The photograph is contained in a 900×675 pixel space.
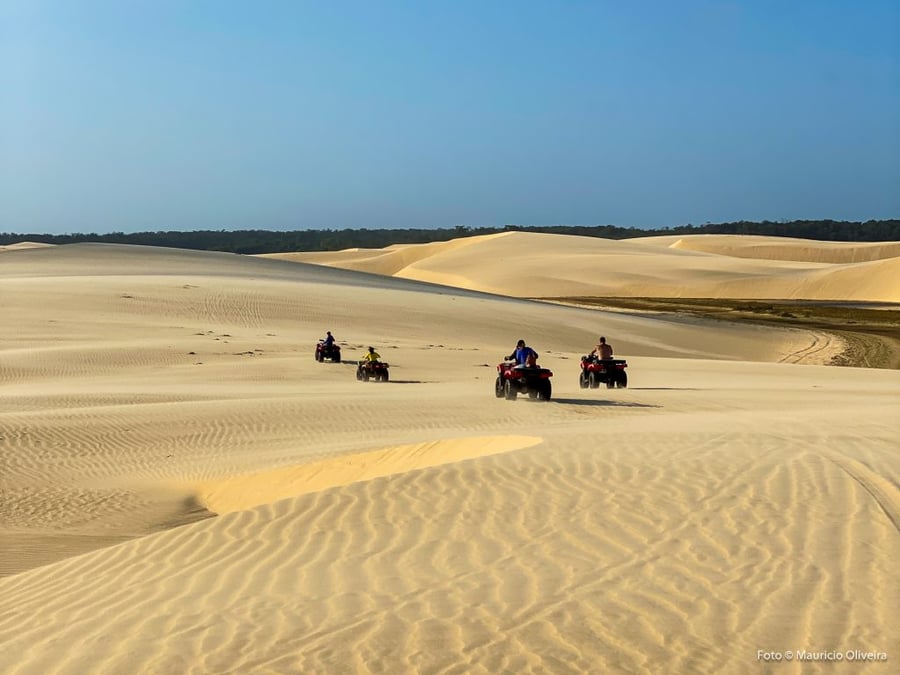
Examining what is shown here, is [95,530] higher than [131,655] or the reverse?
the reverse

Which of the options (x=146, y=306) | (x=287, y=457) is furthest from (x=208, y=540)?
(x=146, y=306)

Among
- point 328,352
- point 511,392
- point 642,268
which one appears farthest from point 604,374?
point 642,268

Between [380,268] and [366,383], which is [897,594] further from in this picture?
[380,268]

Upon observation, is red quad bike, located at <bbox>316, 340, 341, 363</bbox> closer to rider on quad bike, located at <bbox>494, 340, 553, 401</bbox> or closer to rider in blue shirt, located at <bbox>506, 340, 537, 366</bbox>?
rider on quad bike, located at <bbox>494, 340, 553, 401</bbox>

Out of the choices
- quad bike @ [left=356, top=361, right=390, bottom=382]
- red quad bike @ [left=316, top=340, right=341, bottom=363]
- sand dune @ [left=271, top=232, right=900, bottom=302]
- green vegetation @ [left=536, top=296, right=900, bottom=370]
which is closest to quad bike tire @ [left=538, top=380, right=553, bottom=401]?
quad bike @ [left=356, top=361, right=390, bottom=382]

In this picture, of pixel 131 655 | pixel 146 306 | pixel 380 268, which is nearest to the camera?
pixel 131 655

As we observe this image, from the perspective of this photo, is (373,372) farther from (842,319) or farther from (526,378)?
(842,319)

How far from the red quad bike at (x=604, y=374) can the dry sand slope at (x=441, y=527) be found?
341mm

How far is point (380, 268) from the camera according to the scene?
14862cm

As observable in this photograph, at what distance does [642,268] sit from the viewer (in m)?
110

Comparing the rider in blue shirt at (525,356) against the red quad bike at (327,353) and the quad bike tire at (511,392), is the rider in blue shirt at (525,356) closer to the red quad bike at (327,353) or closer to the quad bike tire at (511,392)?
the quad bike tire at (511,392)

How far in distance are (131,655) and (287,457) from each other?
891cm

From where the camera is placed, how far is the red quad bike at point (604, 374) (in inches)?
939

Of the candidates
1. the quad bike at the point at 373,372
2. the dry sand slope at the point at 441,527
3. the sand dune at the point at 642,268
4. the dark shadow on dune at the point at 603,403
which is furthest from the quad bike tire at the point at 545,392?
the sand dune at the point at 642,268
